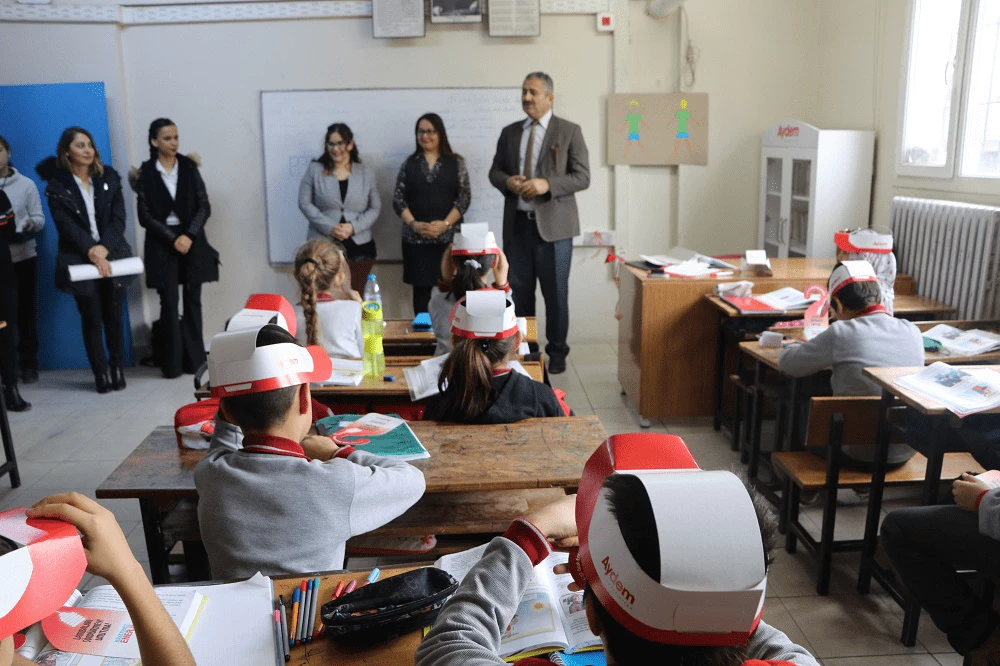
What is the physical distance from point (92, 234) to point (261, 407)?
4.16m

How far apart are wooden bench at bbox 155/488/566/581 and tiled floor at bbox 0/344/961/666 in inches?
25.2

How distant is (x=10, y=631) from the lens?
2.45 feet

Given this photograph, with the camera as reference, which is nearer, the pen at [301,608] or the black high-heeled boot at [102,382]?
the pen at [301,608]

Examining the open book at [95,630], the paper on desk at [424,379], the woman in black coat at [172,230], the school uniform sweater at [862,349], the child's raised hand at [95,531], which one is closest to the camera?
the child's raised hand at [95,531]

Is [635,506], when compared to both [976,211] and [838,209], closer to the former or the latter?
[976,211]

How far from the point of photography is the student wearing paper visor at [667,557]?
75 centimetres

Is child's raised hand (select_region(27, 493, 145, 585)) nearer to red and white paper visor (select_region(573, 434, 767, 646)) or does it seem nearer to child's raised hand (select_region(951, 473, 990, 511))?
red and white paper visor (select_region(573, 434, 767, 646))

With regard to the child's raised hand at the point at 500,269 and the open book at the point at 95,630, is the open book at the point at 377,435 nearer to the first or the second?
the open book at the point at 95,630


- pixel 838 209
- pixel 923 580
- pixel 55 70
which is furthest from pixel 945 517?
pixel 55 70

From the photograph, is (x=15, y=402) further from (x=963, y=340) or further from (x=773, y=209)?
(x=773, y=209)

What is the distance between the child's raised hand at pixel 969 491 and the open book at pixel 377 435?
1392 millimetres

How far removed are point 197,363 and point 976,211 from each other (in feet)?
15.9

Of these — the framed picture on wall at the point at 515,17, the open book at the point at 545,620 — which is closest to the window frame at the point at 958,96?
the framed picture on wall at the point at 515,17

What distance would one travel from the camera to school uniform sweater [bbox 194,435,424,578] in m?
1.58
